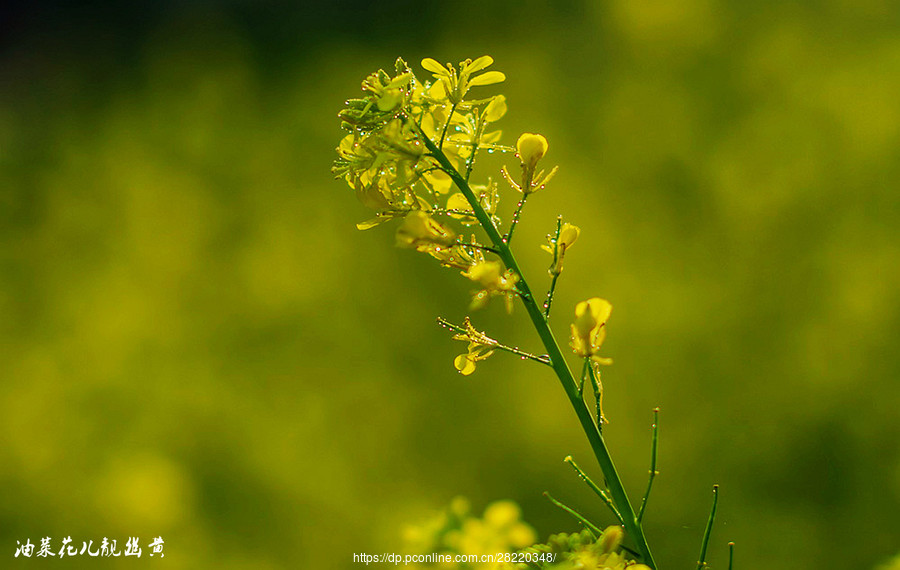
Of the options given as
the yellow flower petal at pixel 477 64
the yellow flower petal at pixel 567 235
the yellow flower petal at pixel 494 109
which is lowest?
the yellow flower petal at pixel 567 235

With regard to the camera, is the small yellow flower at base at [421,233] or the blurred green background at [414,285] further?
the blurred green background at [414,285]

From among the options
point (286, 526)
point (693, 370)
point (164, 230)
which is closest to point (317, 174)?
point (164, 230)

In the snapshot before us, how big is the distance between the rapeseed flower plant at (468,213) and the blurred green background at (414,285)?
4.54 feet

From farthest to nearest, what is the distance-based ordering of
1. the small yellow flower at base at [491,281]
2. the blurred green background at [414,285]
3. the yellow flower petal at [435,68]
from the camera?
1. the blurred green background at [414,285]
2. the yellow flower petal at [435,68]
3. the small yellow flower at base at [491,281]

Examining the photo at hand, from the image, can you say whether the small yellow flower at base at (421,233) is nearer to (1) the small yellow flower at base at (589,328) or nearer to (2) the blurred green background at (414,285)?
(1) the small yellow flower at base at (589,328)

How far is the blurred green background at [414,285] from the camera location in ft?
6.13

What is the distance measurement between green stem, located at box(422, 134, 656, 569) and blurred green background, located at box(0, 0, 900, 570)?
55.6 inches

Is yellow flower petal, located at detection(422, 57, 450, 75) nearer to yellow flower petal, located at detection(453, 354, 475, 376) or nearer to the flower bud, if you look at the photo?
yellow flower petal, located at detection(453, 354, 475, 376)

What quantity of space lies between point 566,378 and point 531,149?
170 millimetres

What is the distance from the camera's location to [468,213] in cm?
45

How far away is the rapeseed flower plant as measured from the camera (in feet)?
1.24

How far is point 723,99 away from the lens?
7.22ft

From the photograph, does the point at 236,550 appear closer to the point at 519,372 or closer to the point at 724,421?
the point at 519,372

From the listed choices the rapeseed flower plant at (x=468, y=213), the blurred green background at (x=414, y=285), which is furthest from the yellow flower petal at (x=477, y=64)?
the blurred green background at (x=414, y=285)
